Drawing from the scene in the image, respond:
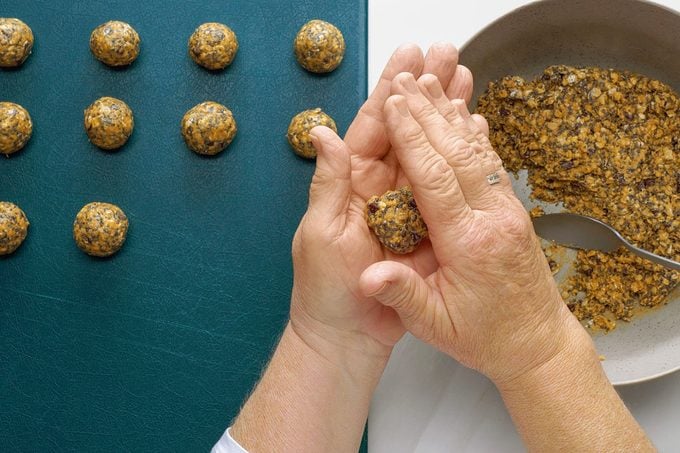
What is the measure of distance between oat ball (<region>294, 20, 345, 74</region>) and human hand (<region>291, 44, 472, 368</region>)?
0.32 m

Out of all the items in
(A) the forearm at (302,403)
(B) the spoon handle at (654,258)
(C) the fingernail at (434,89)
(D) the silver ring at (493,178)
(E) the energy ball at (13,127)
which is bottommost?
(A) the forearm at (302,403)

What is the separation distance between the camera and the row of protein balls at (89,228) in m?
1.60

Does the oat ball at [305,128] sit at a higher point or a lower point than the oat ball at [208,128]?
higher

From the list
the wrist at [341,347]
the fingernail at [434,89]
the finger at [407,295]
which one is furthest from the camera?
the wrist at [341,347]

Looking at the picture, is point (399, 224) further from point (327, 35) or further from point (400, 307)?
point (327, 35)

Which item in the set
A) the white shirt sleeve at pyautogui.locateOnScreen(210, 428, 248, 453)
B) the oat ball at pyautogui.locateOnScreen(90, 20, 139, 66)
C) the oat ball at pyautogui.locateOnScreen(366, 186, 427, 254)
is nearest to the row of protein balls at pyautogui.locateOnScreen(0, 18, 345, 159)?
the oat ball at pyautogui.locateOnScreen(90, 20, 139, 66)

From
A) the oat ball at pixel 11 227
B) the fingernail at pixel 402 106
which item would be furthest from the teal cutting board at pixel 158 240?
the fingernail at pixel 402 106

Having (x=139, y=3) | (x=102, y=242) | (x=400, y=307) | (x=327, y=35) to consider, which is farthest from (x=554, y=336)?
(x=139, y=3)

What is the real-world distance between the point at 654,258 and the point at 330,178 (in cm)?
65

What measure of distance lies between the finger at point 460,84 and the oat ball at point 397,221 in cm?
21

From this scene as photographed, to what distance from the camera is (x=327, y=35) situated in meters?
1.62

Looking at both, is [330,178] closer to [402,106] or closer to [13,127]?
[402,106]

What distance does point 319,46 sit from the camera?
1.62 meters

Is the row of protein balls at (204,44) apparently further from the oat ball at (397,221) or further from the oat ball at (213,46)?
the oat ball at (397,221)
